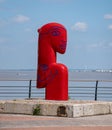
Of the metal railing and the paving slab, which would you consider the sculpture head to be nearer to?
the paving slab

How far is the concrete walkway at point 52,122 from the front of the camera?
488 inches

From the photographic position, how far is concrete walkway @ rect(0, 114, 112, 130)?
40.6ft

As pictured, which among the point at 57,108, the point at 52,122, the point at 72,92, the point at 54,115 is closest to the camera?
the point at 52,122

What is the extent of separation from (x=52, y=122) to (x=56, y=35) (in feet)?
14.7

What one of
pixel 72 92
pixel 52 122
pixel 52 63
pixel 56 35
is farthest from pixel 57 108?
pixel 72 92

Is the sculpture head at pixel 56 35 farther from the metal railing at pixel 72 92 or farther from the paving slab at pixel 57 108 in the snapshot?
the metal railing at pixel 72 92

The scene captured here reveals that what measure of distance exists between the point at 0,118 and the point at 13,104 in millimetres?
1523

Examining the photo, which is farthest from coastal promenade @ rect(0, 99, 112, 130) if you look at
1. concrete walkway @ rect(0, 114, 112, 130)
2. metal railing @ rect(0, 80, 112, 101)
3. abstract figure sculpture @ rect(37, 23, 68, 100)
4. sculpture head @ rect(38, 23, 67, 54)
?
metal railing @ rect(0, 80, 112, 101)

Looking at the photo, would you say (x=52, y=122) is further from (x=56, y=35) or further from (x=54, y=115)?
(x=56, y=35)

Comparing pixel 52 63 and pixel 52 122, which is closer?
pixel 52 122

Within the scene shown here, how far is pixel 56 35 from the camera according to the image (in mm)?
17094

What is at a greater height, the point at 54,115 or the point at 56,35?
the point at 56,35

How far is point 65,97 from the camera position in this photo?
16.8 meters

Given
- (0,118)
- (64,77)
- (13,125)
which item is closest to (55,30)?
(64,77)
